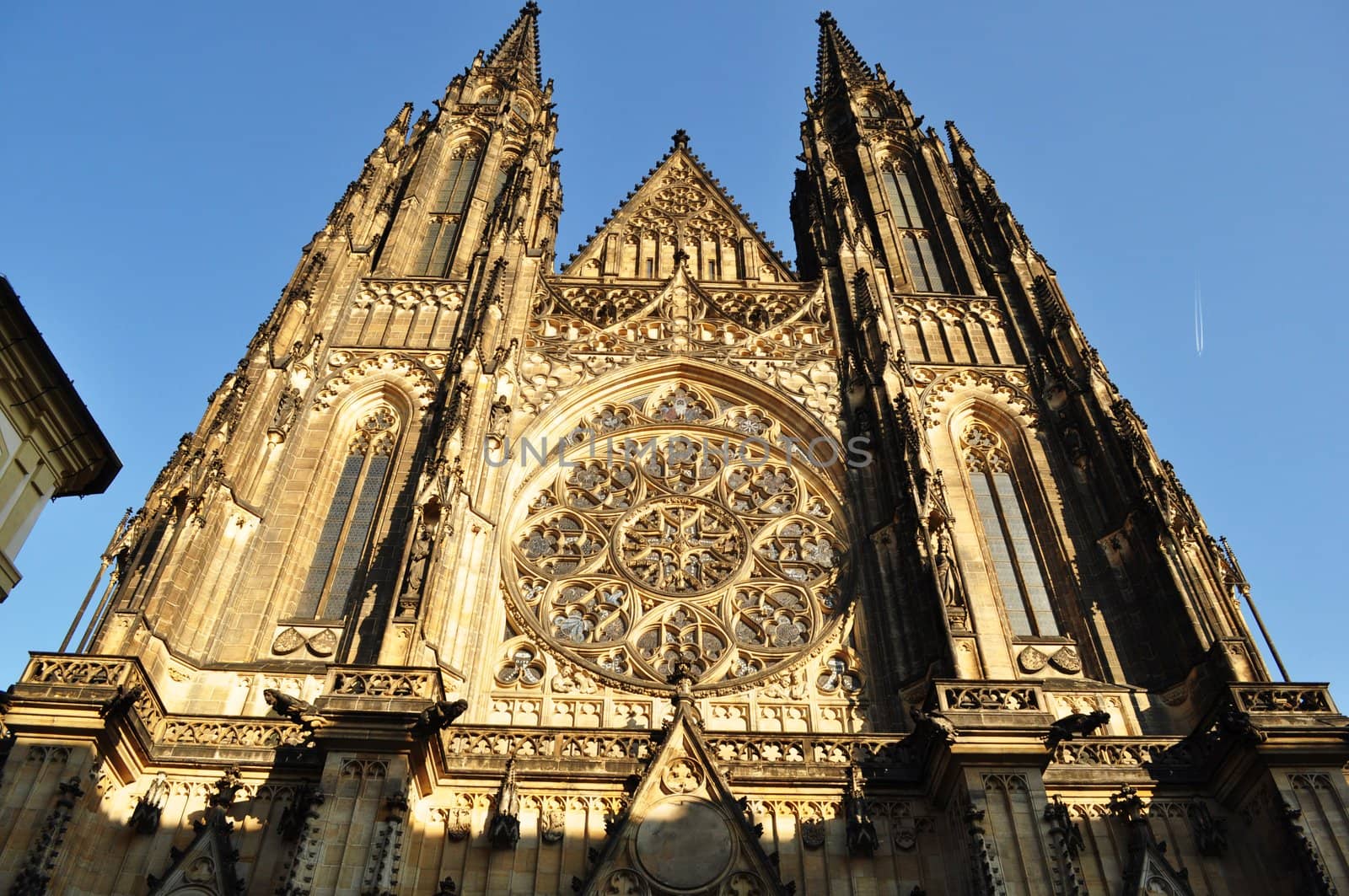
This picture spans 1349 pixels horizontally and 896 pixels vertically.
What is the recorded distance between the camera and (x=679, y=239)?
24.2 m

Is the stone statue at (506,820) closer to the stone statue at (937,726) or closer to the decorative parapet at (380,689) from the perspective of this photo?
the decorative parapet at (380,689)

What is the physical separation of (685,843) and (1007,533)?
320 inches

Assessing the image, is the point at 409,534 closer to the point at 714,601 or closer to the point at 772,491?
the point at 714,601

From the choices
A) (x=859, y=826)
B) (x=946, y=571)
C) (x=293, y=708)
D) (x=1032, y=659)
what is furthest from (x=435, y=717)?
(x=1032, y=659)

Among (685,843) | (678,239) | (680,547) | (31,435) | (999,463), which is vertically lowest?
(685,843)

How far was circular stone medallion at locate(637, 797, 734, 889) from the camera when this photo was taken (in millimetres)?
11453

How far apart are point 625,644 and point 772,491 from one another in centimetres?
410

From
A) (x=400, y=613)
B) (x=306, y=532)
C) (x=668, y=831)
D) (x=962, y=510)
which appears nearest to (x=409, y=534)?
(x=400, y=613)

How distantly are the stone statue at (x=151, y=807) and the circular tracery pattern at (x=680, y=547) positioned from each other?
5003 mm

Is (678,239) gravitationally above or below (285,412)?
above

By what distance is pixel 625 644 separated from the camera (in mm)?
14828

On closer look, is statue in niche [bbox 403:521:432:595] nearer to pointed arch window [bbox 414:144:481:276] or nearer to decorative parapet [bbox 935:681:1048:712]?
decorative parapet [bbox 935:681:1048:712]

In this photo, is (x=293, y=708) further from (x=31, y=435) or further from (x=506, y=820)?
(x=31, y=435)

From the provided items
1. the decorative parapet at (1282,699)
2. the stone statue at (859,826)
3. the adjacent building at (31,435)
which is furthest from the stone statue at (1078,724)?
the adjacent building at (31,435)
